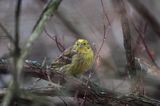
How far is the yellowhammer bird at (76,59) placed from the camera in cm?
684

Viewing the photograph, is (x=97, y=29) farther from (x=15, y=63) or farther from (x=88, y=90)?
(x=15, y=63)

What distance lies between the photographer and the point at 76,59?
23.2 feet

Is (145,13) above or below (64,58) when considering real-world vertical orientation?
below

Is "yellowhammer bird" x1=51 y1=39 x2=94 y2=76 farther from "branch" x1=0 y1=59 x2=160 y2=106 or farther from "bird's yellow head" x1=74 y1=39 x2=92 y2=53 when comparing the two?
"branch" x1=0 y1=59 x2=160 y2=106

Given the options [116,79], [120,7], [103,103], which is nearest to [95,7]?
[116,79]

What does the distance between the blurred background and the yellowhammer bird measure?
146 millimetres

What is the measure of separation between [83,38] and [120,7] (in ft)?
9.48

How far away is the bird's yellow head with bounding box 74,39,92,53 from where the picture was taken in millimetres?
7151

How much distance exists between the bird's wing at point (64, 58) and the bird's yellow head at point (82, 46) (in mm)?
115

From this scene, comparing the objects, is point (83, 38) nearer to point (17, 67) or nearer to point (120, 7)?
point (120, 7)

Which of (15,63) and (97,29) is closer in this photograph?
(15,63)

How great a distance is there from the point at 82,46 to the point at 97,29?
0.29 meters

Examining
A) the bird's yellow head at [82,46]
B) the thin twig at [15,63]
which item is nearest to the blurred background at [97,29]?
the bird's yellow head at [82,46]

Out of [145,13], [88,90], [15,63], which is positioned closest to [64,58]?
[88,90]
